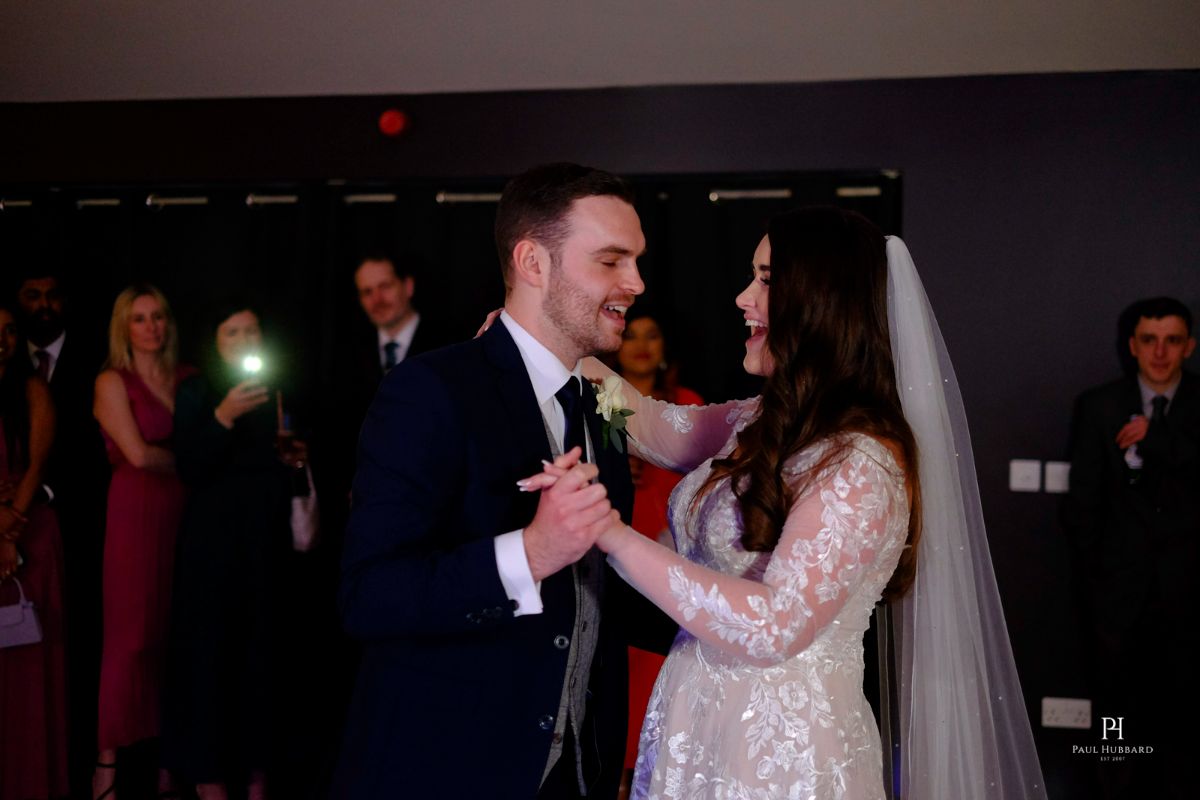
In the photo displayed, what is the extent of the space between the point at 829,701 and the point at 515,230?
1097 millimetres

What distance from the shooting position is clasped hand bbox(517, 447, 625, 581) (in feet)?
5.35

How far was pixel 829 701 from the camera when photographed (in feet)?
6.56

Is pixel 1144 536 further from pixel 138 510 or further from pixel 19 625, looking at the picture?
pixel 19 625

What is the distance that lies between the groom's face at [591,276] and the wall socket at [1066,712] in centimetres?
356

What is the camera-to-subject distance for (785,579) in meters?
1.80

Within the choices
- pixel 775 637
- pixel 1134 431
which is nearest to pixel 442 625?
pixel 775 637

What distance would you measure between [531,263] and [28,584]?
342 cm

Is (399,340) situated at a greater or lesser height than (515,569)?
greater

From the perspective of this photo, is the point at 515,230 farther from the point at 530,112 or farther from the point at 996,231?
the point at 996,231

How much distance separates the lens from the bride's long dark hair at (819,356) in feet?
6.49

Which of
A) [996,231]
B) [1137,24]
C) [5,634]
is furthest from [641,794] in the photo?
[1137,24]

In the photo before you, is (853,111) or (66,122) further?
(66,122)

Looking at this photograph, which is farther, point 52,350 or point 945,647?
point 52,350

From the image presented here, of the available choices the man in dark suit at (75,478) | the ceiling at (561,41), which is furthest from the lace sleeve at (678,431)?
the man in dark suit at (75,478)
